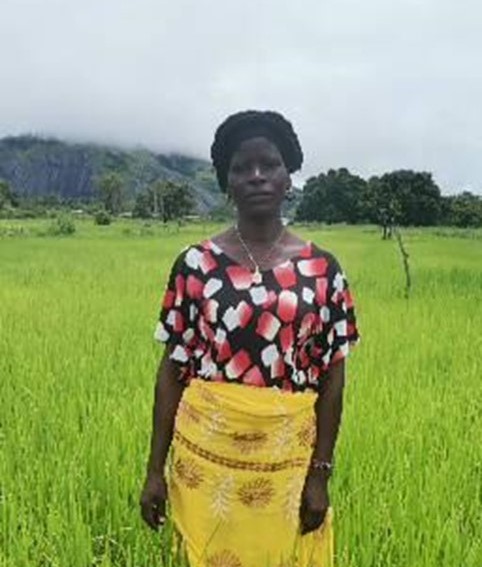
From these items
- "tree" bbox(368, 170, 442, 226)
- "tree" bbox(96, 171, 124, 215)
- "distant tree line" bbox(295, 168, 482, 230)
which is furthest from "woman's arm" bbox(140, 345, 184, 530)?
"tree" bbox(96, 171, 124, 215)

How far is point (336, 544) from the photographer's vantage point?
2.75 metres

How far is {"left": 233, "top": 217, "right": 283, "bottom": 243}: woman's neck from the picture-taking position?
2150mm

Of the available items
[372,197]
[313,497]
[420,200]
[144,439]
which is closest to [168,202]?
[420,200]

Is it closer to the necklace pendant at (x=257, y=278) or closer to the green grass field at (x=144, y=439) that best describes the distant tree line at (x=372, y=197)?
the green grass field at (x=144, y=439)

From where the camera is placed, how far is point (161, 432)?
223 cm

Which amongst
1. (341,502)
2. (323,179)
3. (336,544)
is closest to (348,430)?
(341,502)

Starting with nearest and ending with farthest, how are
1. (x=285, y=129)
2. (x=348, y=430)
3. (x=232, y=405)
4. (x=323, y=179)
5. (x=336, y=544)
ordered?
(x=232, y=405) < (x=285, y=129) < (x=336, y=544) < (x=348, y=430) < (x=323, y=179)

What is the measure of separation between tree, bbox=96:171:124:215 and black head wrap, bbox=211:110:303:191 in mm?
79930

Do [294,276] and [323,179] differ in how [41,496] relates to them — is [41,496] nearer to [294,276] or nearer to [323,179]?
[294,276]

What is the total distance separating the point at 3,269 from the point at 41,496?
515 inches

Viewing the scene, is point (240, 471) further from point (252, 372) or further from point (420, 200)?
point (420, 200)

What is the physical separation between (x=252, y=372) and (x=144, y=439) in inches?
69.0

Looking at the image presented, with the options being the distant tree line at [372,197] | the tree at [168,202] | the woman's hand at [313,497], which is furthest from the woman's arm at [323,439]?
the tree at [168,202]

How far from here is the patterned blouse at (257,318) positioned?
6.80ft
